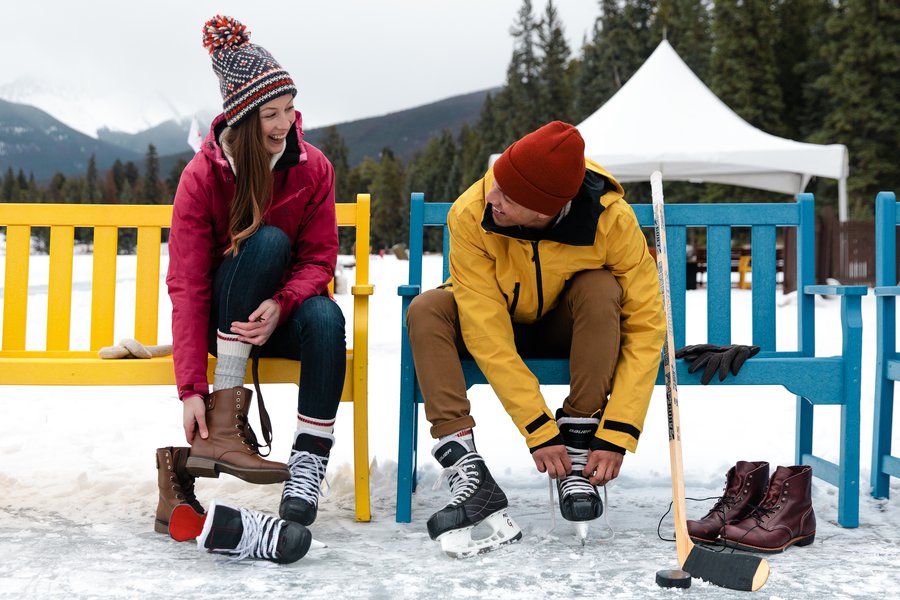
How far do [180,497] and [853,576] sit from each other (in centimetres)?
163

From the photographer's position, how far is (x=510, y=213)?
2.18 metres

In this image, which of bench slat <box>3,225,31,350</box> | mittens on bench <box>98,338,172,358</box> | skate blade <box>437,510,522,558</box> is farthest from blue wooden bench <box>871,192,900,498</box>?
bench slat <box>3,225,31,350</box>

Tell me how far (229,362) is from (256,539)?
1.56ft

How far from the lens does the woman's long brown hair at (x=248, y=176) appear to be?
92.4 inches

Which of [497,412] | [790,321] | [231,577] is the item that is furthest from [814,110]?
[231,577]

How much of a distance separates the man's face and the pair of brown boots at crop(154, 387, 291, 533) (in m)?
0.79

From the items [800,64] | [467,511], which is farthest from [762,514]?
[800,64]

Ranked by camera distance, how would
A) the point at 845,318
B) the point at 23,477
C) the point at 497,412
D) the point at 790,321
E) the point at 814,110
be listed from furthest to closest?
the point at 814,110, the point at 790,321, the point at 497,412, the point at 23,477, the point at 845,318

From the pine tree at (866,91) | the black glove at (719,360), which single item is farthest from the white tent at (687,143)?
the pine tree at (866,91)

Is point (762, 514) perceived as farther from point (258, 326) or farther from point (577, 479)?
point (258, 326)

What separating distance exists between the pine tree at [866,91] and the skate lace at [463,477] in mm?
27749

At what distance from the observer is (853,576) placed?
1.97 m

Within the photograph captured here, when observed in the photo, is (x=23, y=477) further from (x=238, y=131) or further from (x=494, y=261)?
(x=494, y=261)

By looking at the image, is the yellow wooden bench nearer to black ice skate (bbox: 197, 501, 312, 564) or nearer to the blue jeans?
the blue jeans
